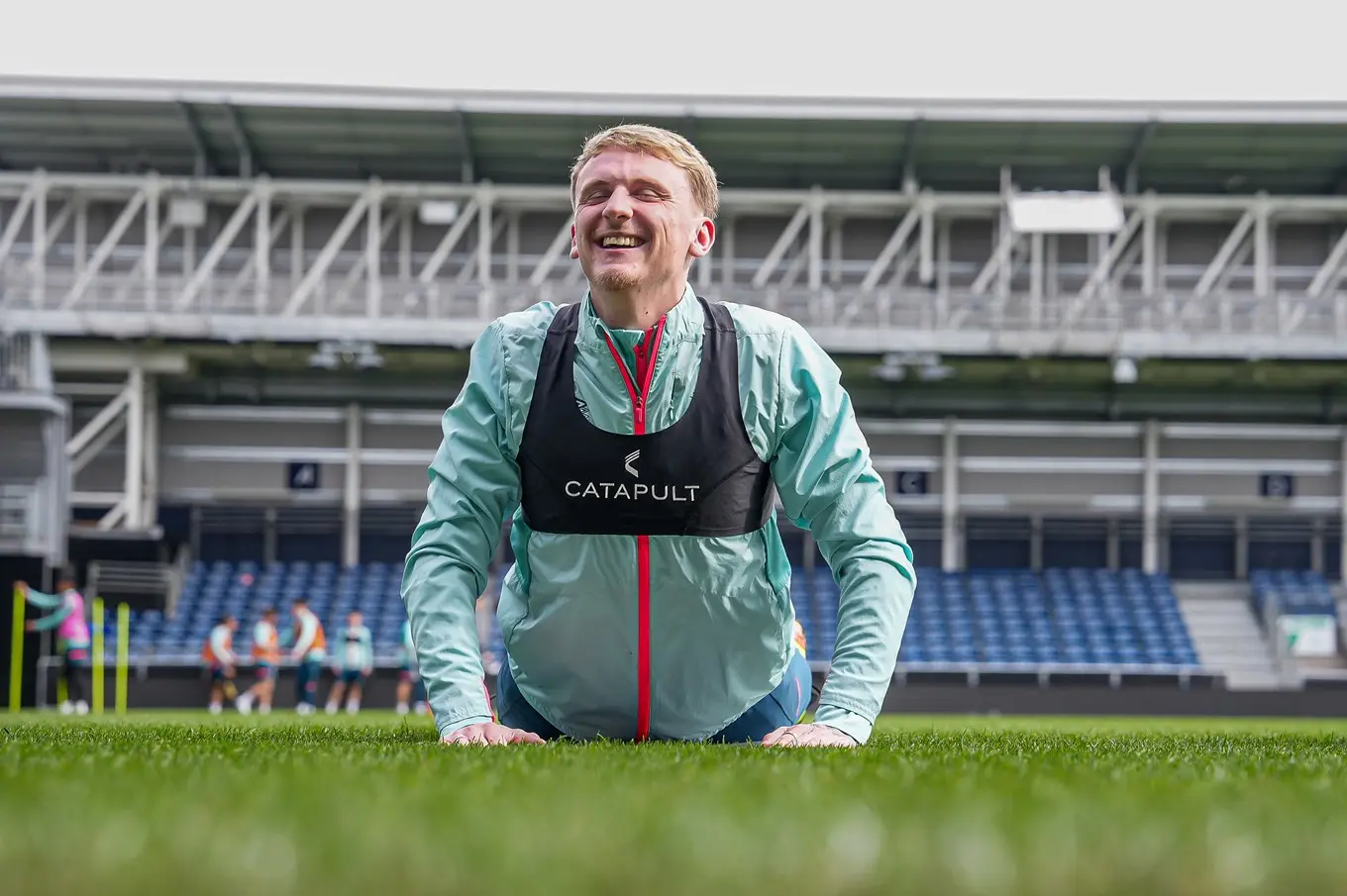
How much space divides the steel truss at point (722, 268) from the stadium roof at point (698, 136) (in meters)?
0.56

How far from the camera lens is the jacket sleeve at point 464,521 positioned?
3365mm

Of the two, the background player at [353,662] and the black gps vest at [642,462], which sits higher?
the black gps vest at [642,462]

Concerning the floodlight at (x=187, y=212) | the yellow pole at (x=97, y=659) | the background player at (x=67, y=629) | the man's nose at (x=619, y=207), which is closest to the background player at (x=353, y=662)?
the yellow pole at (x=97, y=659)

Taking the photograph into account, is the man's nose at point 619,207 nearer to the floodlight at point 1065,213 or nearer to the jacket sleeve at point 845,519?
the jacket sleeve at point 845,519

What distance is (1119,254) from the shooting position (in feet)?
88.3

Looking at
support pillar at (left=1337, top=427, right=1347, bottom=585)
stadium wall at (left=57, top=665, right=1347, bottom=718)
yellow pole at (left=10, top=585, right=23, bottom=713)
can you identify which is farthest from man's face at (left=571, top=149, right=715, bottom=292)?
support pillar at (left=1337, top=427, right=1347, bottom=585)

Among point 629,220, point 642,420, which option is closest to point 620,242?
point 629,220

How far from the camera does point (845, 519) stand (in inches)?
136

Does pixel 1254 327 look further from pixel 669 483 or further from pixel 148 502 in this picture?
pixel 669 483

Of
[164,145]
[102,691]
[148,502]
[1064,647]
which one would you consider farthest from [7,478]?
[1064,647]

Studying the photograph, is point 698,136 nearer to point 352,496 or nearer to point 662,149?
point 352,496

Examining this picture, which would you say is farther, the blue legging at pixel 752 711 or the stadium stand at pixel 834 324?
the stadium stand at pixel 834 324

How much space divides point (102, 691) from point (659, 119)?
40.0ft

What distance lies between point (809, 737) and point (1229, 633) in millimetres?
24054
